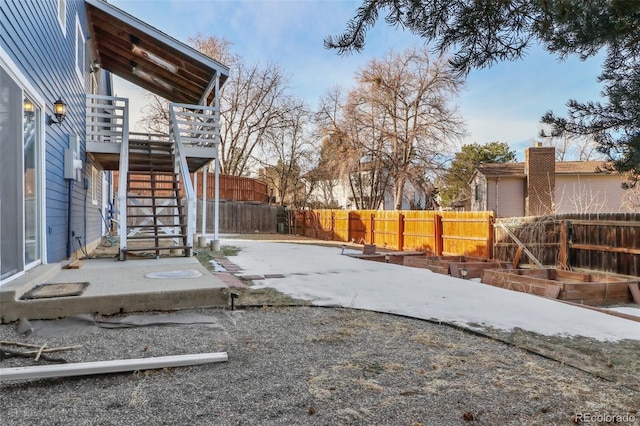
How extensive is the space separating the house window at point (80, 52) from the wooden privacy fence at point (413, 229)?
10.8 m

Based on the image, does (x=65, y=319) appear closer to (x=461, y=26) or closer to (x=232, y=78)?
(x=461, y=26)

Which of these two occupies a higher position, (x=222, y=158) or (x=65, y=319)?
(x=222, y=158)

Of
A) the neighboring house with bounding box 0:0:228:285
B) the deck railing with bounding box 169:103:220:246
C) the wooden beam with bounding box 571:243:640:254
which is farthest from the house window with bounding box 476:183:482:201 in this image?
the deck railing with bounding box 169:103:220:246

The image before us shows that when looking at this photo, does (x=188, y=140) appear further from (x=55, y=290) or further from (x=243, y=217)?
(x=243, y=217)

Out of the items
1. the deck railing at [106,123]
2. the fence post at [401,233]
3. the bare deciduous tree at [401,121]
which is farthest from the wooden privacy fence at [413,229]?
the deck railing at [106,123]

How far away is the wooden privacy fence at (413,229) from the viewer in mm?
12078

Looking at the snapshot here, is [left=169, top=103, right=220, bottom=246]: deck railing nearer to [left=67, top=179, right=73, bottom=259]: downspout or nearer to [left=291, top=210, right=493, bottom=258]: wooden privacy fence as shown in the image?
[left=67, top=179, right=73, bottom=259]: downspout

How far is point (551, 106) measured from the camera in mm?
3711

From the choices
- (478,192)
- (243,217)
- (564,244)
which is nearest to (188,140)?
(564,244)

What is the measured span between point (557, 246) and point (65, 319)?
10.0m

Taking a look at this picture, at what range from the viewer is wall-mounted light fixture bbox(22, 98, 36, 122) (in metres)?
4.30

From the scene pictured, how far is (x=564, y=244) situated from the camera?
361 inches

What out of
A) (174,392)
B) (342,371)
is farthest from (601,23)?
(174,392)

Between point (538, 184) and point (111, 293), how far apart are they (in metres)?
21.5
